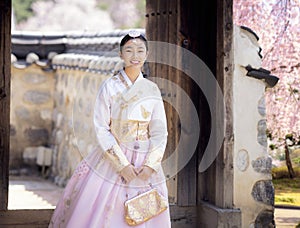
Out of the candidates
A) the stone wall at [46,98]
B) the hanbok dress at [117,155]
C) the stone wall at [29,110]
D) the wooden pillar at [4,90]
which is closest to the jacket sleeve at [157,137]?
the hanbok dress at [117,155]

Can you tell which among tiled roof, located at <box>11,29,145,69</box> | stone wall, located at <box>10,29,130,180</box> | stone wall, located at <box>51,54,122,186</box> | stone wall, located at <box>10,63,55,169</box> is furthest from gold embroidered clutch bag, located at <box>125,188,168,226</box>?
stone wall, located at <box>10,63,55,169</box>

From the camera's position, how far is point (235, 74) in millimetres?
4852

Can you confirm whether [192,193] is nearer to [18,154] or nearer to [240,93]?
[240,93]

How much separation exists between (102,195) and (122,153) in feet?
0.87

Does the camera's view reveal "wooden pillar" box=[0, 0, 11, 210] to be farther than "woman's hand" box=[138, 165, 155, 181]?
Yes

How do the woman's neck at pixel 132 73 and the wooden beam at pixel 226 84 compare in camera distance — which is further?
the wooden beam at pixel 226 84

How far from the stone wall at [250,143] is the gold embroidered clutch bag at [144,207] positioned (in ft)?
3.60

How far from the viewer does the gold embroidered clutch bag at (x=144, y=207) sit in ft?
12.4

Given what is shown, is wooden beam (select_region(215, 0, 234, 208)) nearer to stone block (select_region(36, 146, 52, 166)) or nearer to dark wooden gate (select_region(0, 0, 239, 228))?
dark wooden gate (select_region(0, 0, 239, 228))

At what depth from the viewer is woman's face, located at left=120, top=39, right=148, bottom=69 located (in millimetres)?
3896

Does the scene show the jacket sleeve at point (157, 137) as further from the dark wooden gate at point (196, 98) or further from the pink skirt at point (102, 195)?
the dark wooden gate at point (196, 98)

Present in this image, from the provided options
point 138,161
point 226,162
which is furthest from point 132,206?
point 226,162

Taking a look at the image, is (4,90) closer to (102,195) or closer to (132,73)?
(132,73)

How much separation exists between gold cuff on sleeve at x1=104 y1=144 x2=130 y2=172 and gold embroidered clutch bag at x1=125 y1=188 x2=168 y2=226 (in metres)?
0.20
